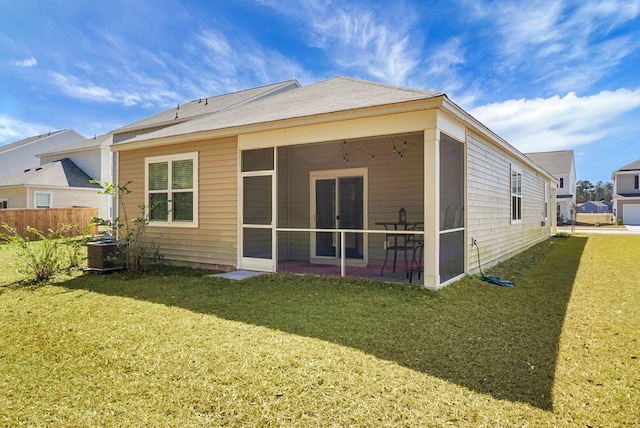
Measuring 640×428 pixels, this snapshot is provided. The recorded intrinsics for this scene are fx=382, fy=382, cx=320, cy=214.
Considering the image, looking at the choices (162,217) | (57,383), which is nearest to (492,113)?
(162,217)

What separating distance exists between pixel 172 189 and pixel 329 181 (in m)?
3.38

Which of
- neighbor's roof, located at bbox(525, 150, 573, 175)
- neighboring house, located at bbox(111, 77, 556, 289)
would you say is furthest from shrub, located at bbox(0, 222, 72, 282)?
neighbor's roof, located at bbox(525, 150, 573, 175)

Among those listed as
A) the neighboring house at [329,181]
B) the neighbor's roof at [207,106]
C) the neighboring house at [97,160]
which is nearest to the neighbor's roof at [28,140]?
the neighboring house at [97,160]

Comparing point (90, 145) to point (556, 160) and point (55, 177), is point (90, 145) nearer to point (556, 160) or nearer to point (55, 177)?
point (55, 177)

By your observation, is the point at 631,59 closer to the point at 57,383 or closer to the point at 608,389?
the point at 608,389

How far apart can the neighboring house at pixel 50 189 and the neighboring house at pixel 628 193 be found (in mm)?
37419

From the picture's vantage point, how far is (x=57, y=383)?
107 inches

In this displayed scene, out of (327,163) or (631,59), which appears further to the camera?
(631,59)

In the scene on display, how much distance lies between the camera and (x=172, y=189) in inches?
316

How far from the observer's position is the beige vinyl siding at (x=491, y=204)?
6859 millimetres

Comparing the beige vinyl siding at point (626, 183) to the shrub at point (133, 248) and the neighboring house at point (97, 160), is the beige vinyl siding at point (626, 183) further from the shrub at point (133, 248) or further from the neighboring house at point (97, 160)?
the neighboring house at point (97, 160)

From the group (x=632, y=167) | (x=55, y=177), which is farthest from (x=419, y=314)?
(x=632, y=167)

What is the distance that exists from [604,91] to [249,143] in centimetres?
1749

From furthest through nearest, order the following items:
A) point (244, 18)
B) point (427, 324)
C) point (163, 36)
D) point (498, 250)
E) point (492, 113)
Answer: point (492, 113)
point (163, 36)
point (244, 18)
point (498, 250)
point (427, 324)
